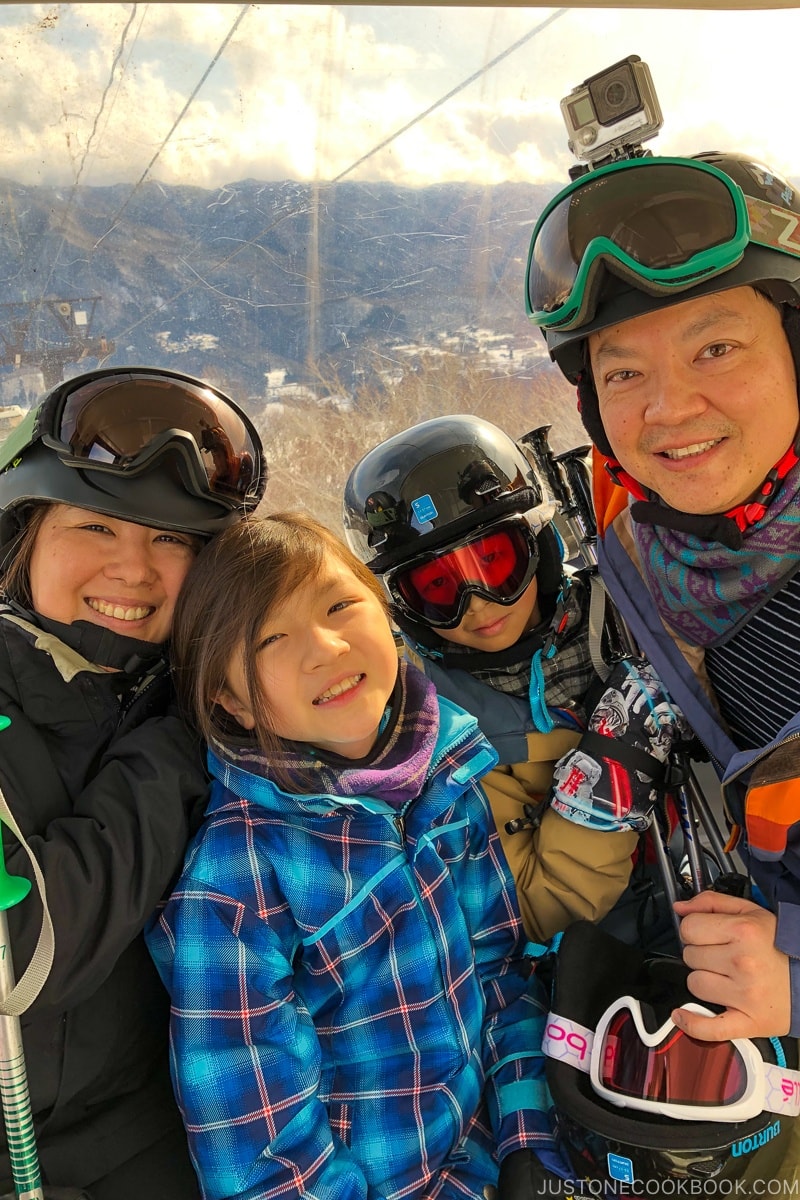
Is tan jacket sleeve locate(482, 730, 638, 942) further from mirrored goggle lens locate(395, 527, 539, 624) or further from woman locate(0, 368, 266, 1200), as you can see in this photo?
woman locate(0, 368, 266, 1200)

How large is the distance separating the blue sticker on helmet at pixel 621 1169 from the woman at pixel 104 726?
2.45 feet

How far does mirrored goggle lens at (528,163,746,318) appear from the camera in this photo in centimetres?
152

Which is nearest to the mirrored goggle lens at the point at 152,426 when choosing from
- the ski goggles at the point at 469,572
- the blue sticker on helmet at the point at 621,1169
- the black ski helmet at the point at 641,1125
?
the ski goggles at the point at 469,572

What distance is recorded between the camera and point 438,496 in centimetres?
208

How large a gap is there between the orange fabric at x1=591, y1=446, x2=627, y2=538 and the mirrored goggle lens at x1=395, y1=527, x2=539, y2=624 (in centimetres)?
17

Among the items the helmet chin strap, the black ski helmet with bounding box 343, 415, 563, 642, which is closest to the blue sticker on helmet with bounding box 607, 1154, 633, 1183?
the helmet chin strap

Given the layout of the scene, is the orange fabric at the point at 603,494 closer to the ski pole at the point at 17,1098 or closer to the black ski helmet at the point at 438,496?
the black ski helmet at the point at 438,496

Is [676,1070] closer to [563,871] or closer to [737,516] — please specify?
[563,871]

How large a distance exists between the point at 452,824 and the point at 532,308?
108cm

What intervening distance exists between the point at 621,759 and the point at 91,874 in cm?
106

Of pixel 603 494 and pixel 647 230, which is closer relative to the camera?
pixel 647 230

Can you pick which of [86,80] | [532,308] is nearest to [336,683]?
[532,308]

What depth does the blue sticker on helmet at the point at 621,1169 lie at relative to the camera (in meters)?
1.35

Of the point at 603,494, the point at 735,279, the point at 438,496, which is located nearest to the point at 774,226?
the point at 735,279
